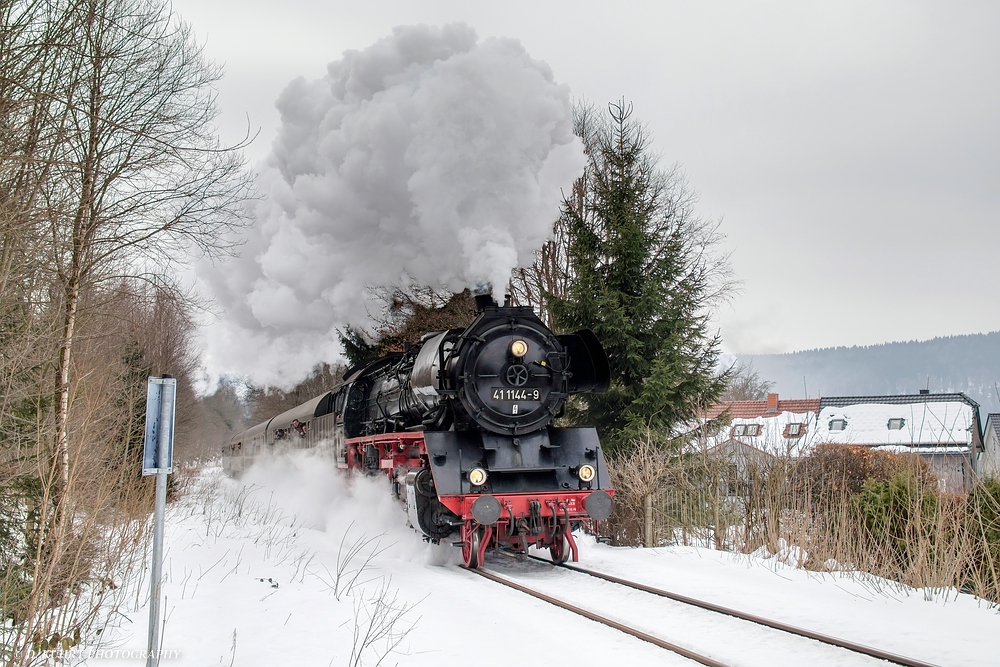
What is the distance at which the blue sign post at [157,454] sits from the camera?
3986 mm

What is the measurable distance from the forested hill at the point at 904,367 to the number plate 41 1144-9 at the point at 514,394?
13114 centimetres

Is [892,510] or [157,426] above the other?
[157,426]

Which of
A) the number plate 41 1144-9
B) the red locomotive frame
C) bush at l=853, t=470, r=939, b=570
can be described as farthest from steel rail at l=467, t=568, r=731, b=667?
bush at l=853, t=470, r=939, b=570

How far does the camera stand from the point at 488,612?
6535 millimetres

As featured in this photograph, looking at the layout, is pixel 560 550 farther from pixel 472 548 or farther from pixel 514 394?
pixel 514 394

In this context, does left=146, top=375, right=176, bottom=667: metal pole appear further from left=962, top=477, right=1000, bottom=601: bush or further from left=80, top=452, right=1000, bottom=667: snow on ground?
left=962, top=477, right=1000, bottom=601: bush

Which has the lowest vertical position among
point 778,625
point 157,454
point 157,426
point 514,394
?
point 778,625

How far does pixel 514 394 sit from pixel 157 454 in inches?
198

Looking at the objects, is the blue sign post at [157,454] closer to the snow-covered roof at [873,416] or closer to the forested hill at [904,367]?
the snow-covered roof at [873,416]

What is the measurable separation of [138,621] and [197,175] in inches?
200

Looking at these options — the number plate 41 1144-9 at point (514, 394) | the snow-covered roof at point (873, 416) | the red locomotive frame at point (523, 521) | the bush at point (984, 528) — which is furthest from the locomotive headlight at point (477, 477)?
the snow-covered roof at point (873, 416)

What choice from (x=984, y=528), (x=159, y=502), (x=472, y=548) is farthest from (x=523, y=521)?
(x=159, y=502)

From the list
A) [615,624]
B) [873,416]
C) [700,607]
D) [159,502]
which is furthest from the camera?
[873,416]

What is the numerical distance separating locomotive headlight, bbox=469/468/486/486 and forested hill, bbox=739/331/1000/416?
13173cm
